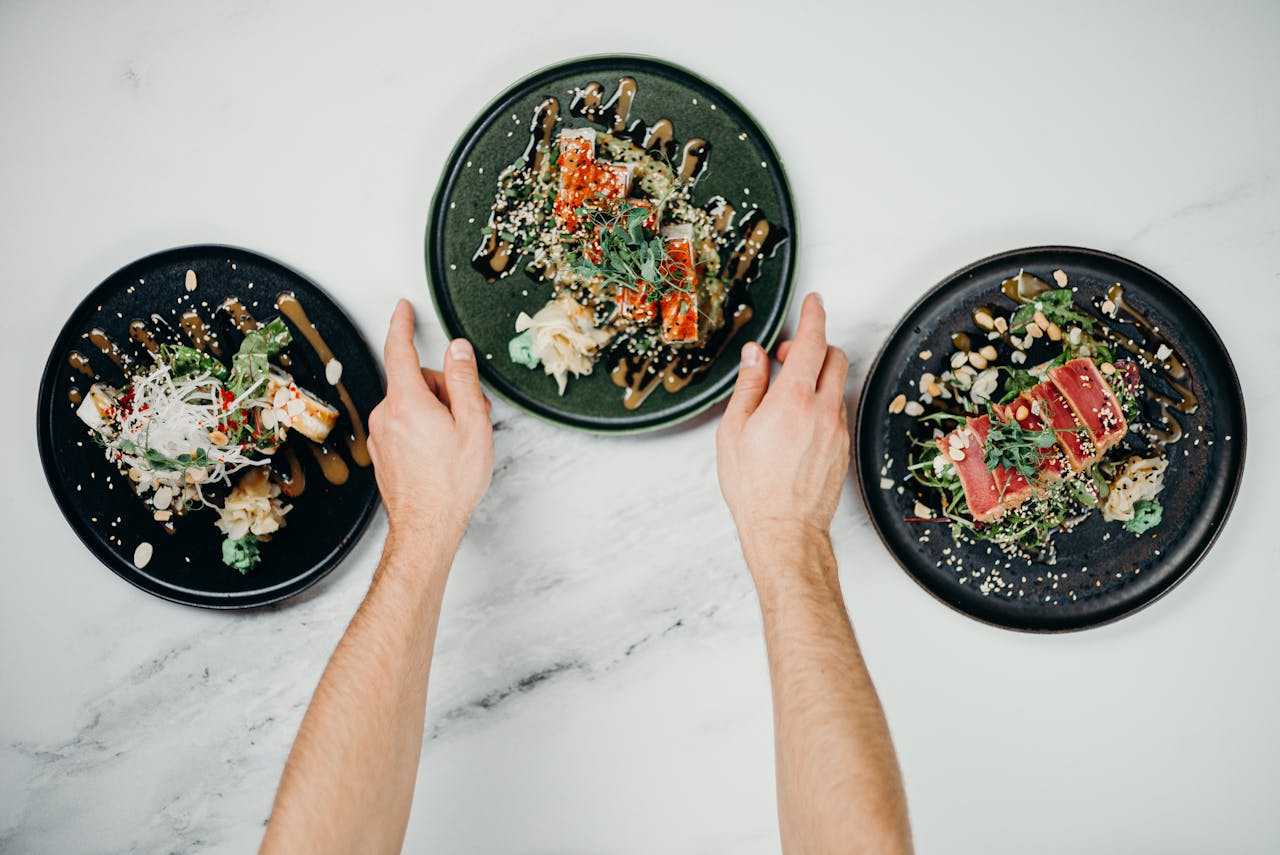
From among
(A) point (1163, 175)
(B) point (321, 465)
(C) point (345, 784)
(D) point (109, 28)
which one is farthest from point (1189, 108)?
(D) point (109, 28)

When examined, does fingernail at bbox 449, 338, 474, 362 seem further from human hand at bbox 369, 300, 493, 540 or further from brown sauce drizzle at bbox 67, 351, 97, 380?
brown sauce drizzle at bbox 67, 351, 97, 380

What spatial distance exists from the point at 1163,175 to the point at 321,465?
2156mm

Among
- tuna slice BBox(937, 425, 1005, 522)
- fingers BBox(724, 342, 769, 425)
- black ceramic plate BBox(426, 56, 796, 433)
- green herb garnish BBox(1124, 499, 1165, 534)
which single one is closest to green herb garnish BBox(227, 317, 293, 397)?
black ceramic plate BBox(426, 56, 796, 433)

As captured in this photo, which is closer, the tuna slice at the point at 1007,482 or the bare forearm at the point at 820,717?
the bare forearm at the point at 820,717

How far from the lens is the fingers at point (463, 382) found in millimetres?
1554

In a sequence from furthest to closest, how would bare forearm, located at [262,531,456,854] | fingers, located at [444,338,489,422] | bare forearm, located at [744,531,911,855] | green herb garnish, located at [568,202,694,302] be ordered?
fingers, located at [444,338,489,422]
green herb garnish, located at [568,202,694,302]
bare forearm, located at [262,531,456,854]
bare forearm, located at [744,531,911,855]

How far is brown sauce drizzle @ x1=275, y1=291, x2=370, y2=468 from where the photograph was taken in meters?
1.63

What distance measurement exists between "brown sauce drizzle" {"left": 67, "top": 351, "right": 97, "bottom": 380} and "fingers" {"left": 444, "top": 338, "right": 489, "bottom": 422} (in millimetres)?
891

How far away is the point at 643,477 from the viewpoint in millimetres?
1697

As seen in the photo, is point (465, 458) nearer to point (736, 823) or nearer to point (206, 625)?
point (206, 625)

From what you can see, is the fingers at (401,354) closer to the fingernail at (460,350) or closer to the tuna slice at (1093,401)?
the fingernail at (460,350)

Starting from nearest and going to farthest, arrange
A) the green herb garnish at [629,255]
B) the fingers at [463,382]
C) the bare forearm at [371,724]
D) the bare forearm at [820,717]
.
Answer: the bare forearm at [820,717] < the bare forearm at [371,724] < the green herb garnish at [629,255] < the fingers at [463,382]

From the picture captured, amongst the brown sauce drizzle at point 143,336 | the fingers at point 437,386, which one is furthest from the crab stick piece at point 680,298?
the brown sauce drizzle at point 143,336

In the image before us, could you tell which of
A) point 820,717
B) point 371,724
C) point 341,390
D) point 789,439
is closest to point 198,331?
point 341,390
